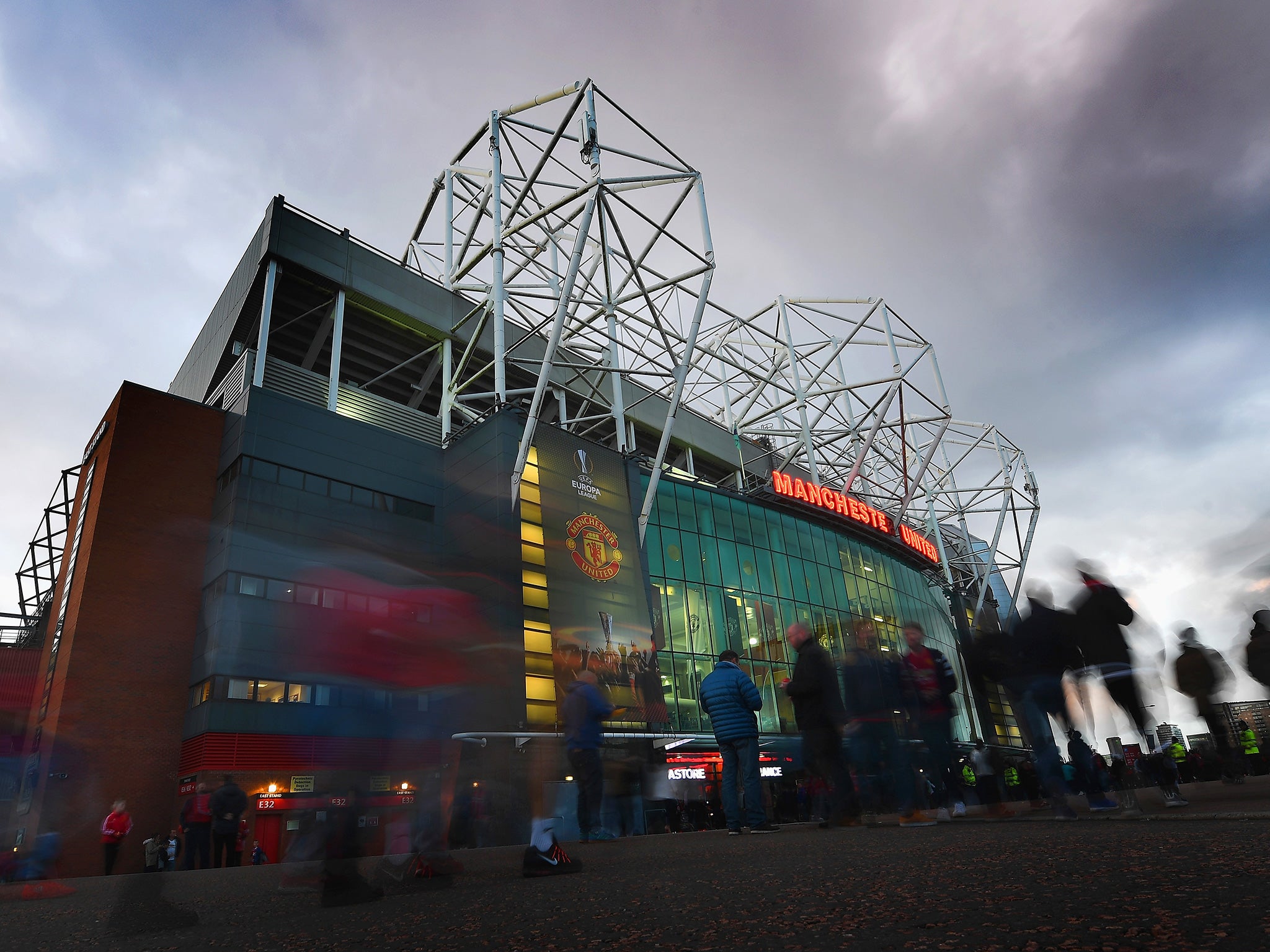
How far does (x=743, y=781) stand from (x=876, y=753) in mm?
1375

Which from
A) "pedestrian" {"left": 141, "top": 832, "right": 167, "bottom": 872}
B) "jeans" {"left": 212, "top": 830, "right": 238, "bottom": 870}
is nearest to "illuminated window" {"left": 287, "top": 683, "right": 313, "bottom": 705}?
"pedestrian" {"left": 141, "top": 832, "right": 167, "bottom": 872}

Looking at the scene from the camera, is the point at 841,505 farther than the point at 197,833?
Yes

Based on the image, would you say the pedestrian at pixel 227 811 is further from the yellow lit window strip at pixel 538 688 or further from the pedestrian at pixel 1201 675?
the pedestrian at pixel 1201 675

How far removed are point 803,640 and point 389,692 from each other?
396 cm

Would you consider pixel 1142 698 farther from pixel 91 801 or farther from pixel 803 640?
pixel 91 801

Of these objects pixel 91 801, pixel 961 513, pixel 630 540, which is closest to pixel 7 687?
pixel 91 801

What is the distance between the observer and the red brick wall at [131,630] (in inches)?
767

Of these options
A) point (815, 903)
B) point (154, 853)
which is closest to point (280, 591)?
point (154, 853)

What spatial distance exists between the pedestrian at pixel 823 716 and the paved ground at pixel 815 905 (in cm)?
190

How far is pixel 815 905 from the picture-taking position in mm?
2594

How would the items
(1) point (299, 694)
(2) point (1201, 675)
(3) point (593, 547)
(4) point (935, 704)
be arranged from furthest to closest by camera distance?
(3) point (593, 547) → (1) point (299, 694) → (2) point (1201, 675) → (4) point (935, 704)

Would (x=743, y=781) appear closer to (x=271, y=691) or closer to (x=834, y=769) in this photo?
(x=834, y=769)

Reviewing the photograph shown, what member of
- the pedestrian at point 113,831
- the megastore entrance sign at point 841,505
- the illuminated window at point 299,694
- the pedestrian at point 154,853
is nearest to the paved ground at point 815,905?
the pedestrian at point 113,831

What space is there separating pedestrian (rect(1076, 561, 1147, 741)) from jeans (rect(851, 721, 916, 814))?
190 cm
